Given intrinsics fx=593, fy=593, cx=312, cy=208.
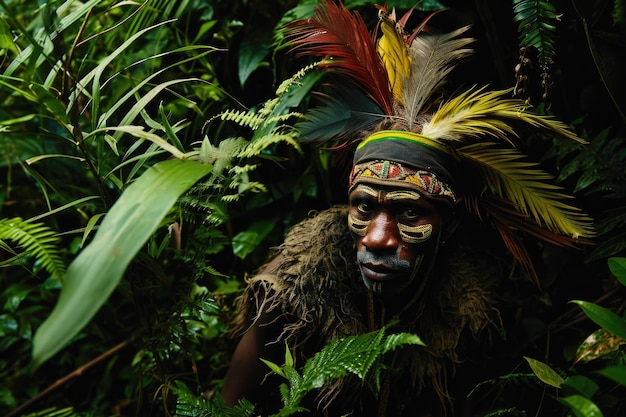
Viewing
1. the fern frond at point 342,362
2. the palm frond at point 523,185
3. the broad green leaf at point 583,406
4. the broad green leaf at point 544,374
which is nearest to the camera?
the broad green leaf at point 583,406

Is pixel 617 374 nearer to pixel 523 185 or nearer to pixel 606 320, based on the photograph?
pixel 606 320

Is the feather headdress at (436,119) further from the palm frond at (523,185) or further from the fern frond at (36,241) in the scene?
the fern frond at (36,241)

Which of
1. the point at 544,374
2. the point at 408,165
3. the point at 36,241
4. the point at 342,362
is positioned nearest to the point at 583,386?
the point at 544,374

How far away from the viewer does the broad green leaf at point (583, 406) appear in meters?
0.84

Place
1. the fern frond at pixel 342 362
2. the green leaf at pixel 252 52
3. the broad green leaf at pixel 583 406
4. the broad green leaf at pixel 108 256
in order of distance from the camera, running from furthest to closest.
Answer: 1. the green leaf at pixel 252 52
2. the fern frond at pixel 342 362
3. the broad green leaf at pixel 583 406
4. the broad green leaf at pixel 108 256

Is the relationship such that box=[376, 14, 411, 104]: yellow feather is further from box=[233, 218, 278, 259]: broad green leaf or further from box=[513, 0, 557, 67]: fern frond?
box=[233, 218, 278, 259]: broad green leaf

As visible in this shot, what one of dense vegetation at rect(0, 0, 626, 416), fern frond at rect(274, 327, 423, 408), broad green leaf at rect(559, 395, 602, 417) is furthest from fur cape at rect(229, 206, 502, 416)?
broad green leaf at rect(559, 395, 602, 417)

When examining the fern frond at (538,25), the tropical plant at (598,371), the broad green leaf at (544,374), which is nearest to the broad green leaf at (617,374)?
the tropical plant at (598,371)

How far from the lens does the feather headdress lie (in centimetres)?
119

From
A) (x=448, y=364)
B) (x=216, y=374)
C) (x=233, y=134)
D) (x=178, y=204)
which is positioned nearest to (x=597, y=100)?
(x=448, y=364)

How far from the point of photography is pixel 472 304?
4.30ft

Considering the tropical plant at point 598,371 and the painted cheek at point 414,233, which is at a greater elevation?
the painted cheek at point 414,233

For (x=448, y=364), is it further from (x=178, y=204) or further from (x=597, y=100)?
(x=597, y=100)

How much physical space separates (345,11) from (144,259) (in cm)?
68
